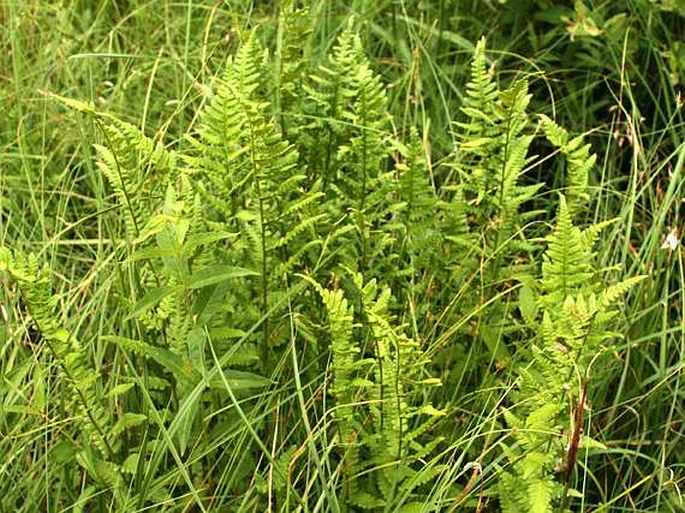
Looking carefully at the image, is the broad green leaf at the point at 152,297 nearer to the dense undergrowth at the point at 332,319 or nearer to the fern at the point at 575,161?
the dense undergrowth at the point at 332,319

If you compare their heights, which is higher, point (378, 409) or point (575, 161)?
point (575, 161)

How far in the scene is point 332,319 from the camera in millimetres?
1737

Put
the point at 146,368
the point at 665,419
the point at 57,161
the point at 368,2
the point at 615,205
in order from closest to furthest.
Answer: the point at 146,368
the point at 665,419
the point at 615,205
the point at 57,161
the point at 368,2

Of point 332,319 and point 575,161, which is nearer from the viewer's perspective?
point 332,319

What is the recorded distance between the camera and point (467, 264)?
7.02 ft

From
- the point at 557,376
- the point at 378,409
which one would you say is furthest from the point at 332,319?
the point at 557,376

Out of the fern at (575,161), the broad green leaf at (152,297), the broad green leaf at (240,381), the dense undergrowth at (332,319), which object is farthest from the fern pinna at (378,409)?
the fern at (575,161)

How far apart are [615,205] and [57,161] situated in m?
1.29

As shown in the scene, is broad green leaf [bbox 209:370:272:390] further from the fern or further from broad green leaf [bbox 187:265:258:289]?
the fern

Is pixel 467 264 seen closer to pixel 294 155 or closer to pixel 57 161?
pixel 294 155

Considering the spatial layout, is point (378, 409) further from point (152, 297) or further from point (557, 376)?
point (152, 297)

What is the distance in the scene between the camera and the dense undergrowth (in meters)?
1.79

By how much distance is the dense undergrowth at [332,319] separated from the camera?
1788 millimetres

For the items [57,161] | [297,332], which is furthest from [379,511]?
[57,161]
